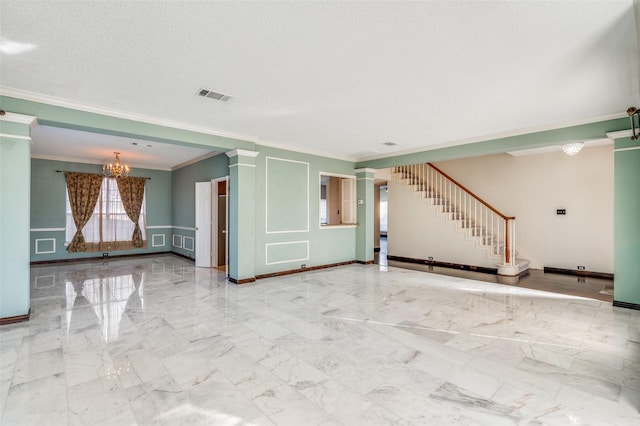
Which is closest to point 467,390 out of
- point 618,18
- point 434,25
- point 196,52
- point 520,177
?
point 434,25

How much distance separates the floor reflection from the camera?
152 inches

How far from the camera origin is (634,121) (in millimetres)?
4098

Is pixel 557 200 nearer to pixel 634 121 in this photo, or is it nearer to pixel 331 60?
pixel 634 121

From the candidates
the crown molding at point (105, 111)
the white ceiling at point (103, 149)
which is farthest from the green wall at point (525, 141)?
the white ceiling at point (103, 149)

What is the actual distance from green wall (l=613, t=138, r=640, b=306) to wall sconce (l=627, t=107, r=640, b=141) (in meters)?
0.15

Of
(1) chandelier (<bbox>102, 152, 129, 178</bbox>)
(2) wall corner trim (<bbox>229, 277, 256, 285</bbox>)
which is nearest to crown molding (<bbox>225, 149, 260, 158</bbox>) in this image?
(2) wall corner trim (<bbox>229, 277, 256, 285</bbox>)

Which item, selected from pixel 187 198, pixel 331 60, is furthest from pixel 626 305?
pixel 187 198

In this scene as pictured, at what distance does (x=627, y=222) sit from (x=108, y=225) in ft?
36.4

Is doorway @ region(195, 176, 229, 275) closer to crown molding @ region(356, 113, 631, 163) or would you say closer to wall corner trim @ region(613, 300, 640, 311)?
crown molding @ region(356, 113, 631, 163)

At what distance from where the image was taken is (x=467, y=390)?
2.33m

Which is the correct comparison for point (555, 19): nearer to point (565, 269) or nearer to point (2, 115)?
point (2, 115)

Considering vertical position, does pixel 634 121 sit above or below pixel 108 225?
above

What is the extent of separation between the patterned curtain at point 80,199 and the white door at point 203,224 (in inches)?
136

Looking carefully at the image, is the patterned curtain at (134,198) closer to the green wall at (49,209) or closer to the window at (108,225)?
the window at (108,225)
